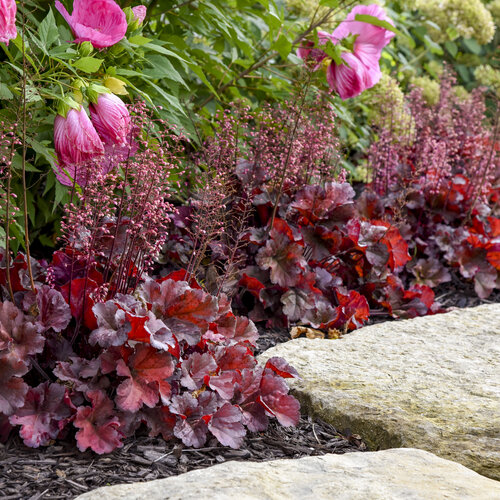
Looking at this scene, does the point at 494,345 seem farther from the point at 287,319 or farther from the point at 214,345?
the point at 214,345

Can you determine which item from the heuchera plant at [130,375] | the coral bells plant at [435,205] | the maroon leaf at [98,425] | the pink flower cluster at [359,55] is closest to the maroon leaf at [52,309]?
the heuchera plant at [130,375]

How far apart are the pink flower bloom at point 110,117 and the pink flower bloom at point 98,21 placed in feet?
0.60

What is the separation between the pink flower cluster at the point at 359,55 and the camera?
9.05 ft

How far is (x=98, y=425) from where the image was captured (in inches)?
67.7

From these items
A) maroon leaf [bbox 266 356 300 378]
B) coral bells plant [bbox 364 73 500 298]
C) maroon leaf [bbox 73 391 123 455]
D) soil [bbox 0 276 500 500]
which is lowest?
coral bells plant [bbox 364 73 500 298]

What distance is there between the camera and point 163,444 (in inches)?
71.1

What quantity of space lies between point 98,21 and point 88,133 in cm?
37

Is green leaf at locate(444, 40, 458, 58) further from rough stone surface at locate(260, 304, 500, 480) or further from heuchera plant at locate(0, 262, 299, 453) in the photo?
heuchera plant at locate(0, 262, 299, 453)

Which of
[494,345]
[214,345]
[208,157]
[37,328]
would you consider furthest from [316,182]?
[37,328]

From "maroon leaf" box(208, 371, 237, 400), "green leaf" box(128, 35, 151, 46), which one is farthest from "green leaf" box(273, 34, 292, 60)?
"maroon leaf" box(208, 371, 237, 400)

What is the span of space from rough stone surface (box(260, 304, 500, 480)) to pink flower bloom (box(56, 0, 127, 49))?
46.9 inches

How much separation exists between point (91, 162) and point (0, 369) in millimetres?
582

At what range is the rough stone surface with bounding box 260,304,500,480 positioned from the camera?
191 centimetres

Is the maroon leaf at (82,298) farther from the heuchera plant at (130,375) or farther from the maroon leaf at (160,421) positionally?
the maroon leaf at (160,421)
